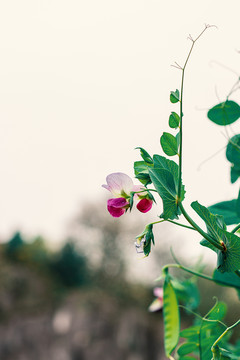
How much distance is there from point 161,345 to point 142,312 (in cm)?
120

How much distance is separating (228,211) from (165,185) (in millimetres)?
112

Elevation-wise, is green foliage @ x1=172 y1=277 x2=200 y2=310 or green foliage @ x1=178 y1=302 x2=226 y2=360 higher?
green foliage @ x1=178 y1=302 x2=226 y2=360

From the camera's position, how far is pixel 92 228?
8680 millimetres

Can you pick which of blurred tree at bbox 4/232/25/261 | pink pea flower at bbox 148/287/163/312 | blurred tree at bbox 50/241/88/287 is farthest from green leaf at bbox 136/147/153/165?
blurred tree at bbox 4/232/25/261

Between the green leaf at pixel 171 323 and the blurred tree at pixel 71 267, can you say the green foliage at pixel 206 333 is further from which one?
the blurred tree at pixel 71 267

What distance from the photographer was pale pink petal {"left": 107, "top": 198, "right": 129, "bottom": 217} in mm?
265

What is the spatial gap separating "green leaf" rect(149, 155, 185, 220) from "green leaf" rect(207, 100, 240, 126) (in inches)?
2.8

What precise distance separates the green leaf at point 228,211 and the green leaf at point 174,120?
0.31 feet

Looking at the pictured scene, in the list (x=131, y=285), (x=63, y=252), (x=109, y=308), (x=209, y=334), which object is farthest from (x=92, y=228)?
(x=209, y=334)

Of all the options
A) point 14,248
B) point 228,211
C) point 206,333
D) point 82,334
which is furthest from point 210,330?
point 14,248

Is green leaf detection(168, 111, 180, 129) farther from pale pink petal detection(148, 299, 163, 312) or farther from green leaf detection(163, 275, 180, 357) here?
pale pink petal detection(148, 299, 163, 312)

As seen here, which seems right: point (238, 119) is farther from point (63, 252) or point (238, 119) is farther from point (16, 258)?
point (16, 258)

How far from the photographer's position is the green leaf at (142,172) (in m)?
0.26

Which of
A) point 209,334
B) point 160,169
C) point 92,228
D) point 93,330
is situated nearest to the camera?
point 160,169
